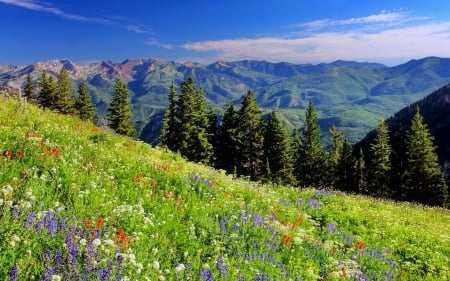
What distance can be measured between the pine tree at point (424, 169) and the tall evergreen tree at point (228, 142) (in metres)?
25.6

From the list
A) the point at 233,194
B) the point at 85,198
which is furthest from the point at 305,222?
the point at 85,198

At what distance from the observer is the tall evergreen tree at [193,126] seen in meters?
66.4

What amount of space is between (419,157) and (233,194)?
59.8 metres

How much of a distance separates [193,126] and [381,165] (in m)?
29.6

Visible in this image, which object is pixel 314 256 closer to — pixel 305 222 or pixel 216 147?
pixel 305 222

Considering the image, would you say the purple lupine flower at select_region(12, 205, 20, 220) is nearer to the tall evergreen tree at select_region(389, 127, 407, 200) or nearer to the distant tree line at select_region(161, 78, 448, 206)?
the distant tree line at select_region(161, 78, 448, 206)

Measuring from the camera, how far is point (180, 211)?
9539 millimetres

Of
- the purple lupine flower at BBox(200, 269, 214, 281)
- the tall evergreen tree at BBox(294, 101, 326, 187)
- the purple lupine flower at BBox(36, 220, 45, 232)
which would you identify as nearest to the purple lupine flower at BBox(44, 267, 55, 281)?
the purple lupine flower at BBox(36, 220, 45, 232)

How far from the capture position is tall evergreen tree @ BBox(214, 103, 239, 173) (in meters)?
69.2

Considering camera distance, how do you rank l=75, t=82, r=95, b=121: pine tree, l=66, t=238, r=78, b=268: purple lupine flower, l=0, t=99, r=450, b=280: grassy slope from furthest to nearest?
l=75, t=82, r=95, b=121: pine tree, l=0, t=99, r=450, b=280: grassy slope, l=66, t=238, r=78, b=268: purple lupine flower

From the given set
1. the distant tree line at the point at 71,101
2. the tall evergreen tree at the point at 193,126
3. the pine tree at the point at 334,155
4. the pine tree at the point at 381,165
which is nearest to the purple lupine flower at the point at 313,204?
the tall evergreen tree at the point at 193,126

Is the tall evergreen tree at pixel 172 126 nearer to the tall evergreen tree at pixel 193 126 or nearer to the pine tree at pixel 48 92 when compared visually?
the tall evergreen tree at pixel 193 126

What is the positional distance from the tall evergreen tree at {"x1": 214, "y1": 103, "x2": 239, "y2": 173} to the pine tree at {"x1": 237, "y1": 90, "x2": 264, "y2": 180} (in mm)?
660

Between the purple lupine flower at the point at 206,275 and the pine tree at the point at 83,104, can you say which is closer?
the purple lupine flower at the point at 206,275
